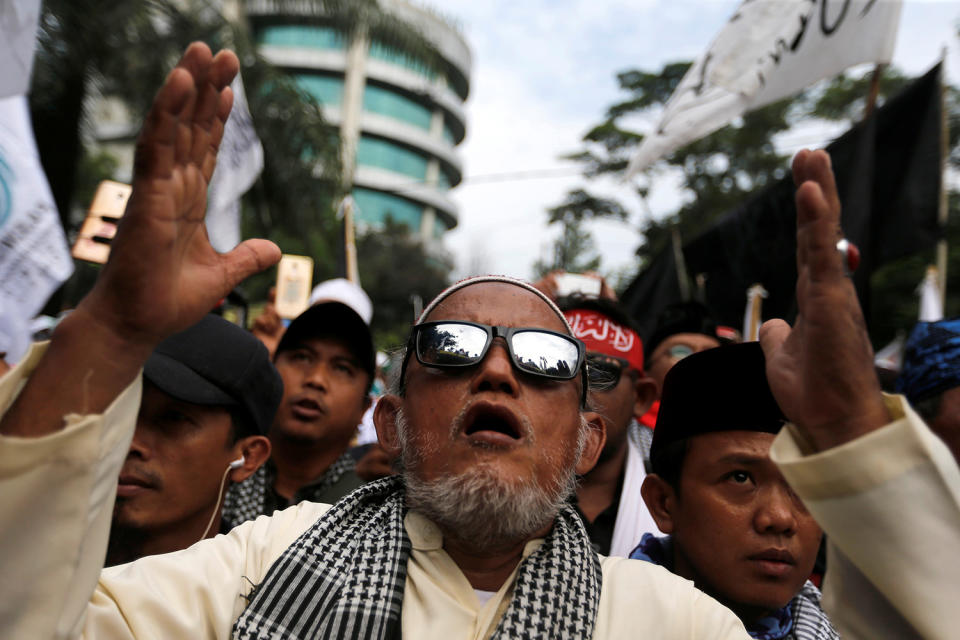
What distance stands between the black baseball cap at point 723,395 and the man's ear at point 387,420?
2.56 ft

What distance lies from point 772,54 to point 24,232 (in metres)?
4.09

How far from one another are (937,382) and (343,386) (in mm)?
2266

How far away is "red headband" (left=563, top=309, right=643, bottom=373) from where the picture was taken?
10.8 ft

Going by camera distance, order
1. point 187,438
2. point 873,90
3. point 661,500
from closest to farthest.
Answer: point 661,500 → point 187,438 → point 873,90

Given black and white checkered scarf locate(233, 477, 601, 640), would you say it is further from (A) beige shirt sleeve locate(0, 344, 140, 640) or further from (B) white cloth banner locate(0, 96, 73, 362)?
(B) white cloth banner locate(0, 96, 73, 362)

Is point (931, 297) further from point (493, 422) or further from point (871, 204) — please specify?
point (493, 422)

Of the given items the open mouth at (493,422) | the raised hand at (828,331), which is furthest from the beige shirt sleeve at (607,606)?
the raised hand at (828,331)

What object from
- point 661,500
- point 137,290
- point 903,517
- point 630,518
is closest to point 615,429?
point 630,518

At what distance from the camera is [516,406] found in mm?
1787

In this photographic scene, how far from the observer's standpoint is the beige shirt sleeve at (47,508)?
42.9 inches

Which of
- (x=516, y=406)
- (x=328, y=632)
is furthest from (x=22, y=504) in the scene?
(x=516, y=406)

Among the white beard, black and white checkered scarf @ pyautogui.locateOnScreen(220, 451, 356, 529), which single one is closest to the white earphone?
black and white checkered scarf @ pyautogui.locateOnScreen(220, 451, 356, 529)

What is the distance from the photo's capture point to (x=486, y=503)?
167 cm

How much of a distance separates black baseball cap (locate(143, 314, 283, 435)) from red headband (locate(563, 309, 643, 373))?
136 centimetres
